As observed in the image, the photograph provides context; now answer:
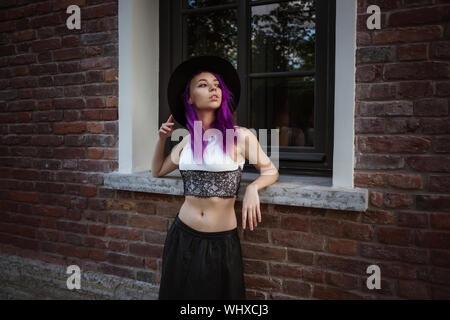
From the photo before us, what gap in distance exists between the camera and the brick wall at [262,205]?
176 cm

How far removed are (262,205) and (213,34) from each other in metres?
1.44

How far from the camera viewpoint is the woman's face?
1773mm

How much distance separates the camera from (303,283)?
205 cm

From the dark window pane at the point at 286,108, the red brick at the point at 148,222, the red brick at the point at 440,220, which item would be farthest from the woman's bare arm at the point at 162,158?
the red brick at the point at 440,220

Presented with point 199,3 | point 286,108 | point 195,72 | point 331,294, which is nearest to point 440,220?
point 331,294

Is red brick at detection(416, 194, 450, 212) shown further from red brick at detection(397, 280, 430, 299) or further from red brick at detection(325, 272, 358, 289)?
red brick at detection(325, 272, 358, 289)

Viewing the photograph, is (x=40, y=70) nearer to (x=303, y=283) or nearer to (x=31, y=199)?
(x=31, y=199)

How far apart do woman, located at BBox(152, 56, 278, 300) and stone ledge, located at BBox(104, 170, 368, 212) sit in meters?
0.20

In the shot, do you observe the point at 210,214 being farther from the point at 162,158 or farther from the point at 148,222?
the point at 148,222

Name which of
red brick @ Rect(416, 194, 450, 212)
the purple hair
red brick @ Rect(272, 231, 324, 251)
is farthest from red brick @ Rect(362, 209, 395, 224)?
the purple hair

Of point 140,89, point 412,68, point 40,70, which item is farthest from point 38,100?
point 412,68

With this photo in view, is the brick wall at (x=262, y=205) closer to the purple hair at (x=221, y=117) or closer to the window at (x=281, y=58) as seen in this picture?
the window at (x=281, y=58)

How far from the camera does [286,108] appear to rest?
2.44 meters
